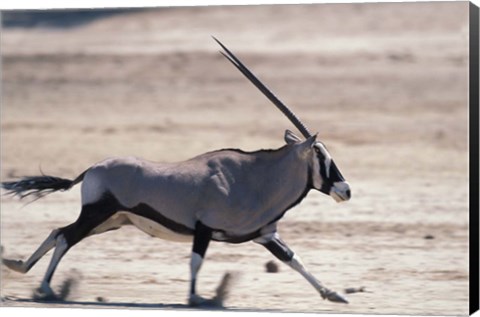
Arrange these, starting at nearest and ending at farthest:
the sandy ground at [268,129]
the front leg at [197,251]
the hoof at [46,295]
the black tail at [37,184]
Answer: the front leg at [197,251], the hoof at [46,295], the black tail at [37,184], the sandy ground at [268,129]

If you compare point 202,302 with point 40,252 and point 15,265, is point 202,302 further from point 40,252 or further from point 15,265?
point 15,265

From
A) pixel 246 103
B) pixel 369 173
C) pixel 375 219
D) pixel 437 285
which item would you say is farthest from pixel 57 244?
pixel 246 103

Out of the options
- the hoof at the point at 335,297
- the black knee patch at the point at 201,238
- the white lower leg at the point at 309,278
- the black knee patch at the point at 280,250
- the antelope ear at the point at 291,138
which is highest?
the antelope ear at the point at 291,138

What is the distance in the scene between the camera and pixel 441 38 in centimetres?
2588

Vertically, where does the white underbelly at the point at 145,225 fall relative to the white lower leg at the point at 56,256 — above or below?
above

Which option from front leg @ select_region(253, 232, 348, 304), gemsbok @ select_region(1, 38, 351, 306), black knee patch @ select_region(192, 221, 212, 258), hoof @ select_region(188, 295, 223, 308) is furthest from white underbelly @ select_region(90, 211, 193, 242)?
front leg @ select_region(253, 232, 348, 304)

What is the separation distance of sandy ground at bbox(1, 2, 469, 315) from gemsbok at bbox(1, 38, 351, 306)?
0.53 m

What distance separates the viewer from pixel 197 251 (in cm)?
998

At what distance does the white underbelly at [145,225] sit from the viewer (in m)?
10.2

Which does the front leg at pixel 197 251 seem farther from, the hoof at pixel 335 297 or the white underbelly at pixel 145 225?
the hoof at pixel 335 297

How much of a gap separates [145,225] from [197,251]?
1.59 ft

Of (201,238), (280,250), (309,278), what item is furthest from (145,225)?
(309,278)

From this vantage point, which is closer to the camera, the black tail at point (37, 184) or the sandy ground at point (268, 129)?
the black tail at point (37, 184)

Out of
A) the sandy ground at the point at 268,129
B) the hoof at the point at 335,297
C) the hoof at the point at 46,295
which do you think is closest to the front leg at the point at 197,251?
the sandy ground at the point at 268,129
